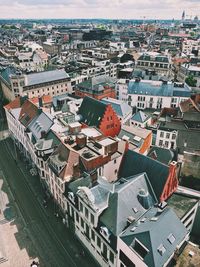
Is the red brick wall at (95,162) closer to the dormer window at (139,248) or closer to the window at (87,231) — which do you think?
the window at (87,231)

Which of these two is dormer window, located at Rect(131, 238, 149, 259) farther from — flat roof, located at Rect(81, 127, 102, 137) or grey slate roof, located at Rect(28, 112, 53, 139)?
grey slate roof, located at Rect(28, 112, 53, 139)

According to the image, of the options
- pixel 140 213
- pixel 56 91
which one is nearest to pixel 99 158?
pixel 140 213

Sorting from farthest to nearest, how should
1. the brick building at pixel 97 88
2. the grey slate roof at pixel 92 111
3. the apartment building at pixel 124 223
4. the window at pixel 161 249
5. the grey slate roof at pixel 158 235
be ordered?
the brick building at pixel 97 88, the grey slate roof at pixel 92 111, the apartment building at pixel 124 223, the window at pixel 161 249, the grey slate roof at pixel 158 235

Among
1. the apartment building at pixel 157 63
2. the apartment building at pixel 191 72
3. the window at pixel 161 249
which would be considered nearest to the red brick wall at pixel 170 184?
the window at pixel 161 249

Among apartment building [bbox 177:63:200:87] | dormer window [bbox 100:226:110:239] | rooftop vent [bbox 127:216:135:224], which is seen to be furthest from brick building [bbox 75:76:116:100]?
dormer window [bbox 100:226:110:239]

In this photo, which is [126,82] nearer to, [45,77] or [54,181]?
[45,77]

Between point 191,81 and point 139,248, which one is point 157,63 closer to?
point 191,81

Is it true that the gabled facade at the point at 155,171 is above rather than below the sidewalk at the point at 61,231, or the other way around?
above
